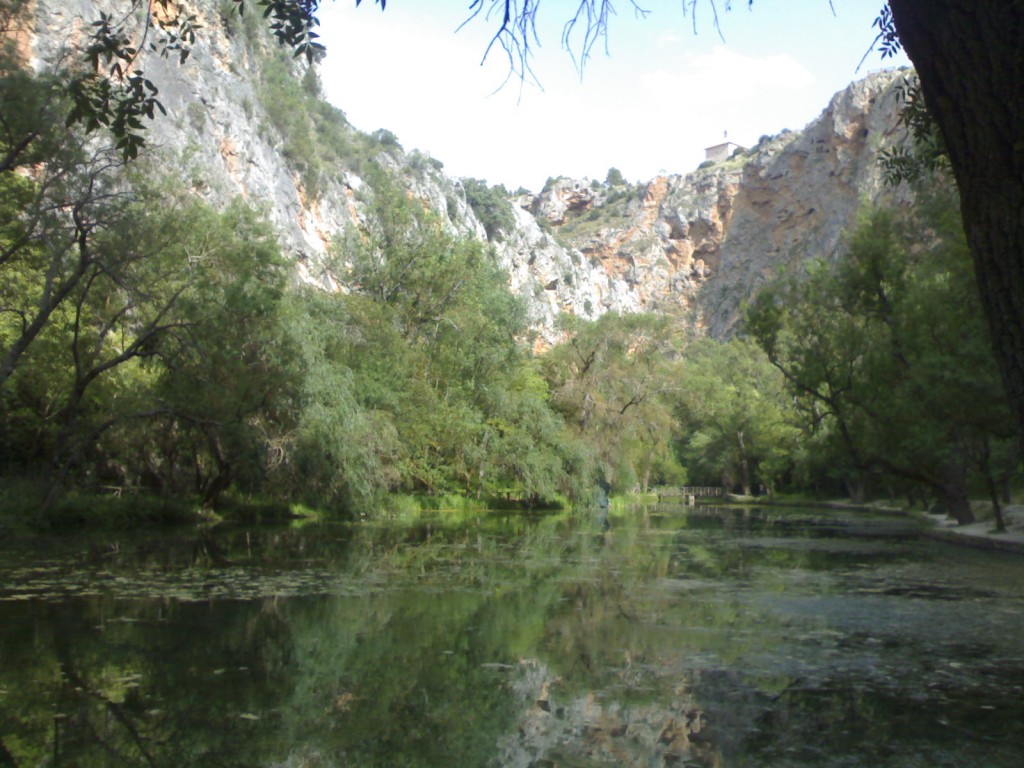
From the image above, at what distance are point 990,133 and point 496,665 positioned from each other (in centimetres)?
550

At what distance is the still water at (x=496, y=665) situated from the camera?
5000 mm

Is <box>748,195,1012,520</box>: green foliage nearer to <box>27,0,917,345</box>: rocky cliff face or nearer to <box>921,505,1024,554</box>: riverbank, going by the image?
<box>921,505,1024,554</box>: riverbank

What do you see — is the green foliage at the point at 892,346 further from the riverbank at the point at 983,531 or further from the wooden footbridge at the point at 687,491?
the wooden footbridge at the point at 687,491

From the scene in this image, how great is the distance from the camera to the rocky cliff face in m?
49.5

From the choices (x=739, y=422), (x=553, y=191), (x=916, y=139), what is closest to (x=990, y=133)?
(x=916, y=139)

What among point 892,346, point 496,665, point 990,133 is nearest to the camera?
point 990,133

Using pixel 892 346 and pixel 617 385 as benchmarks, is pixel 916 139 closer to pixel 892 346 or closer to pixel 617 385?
pixel 892 346

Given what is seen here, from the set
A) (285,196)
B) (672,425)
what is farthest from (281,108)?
(672,425)

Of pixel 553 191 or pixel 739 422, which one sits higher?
pixel 553 191

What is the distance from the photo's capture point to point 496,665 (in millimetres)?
7109

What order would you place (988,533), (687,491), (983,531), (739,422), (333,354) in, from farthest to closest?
(687,491) < (739,422) < (333,354) < (983,531) < (988,533)

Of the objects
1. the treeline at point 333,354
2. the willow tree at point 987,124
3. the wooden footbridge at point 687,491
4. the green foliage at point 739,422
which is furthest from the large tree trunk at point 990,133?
the wooden footbridge at point 687,491

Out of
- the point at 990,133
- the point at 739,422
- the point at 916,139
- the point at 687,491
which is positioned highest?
the point at 739,422

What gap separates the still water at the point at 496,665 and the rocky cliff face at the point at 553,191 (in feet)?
18.7
